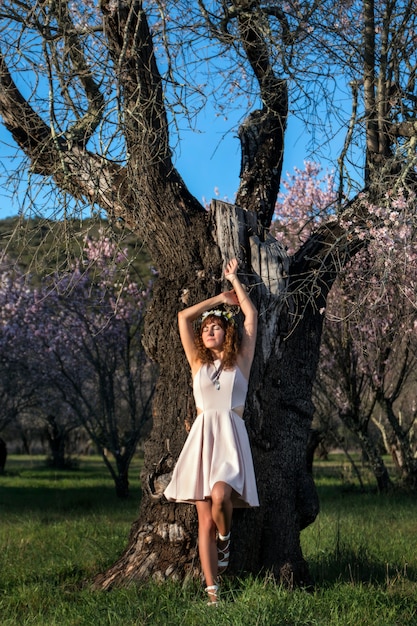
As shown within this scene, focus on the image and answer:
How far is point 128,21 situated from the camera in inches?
224

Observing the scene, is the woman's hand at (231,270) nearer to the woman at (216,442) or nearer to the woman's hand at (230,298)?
the woman's hand at (230,298)

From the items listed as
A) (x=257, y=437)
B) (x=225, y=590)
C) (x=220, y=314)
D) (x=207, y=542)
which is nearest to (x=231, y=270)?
(x=220, y=314)

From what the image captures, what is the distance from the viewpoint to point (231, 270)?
5.55m

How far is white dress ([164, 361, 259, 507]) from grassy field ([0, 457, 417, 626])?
2.14 ft

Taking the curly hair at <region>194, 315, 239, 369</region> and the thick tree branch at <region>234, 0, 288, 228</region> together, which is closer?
the curly hair at <region>194, 315, 239, 369</region>

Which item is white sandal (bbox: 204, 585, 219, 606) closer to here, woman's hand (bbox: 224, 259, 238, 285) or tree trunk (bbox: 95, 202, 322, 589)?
tree trunk (bbox: 95, 202, 322, 589)

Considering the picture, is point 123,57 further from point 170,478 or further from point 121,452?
point 121,452

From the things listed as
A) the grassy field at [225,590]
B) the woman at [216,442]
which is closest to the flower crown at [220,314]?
the woman at [216,442]

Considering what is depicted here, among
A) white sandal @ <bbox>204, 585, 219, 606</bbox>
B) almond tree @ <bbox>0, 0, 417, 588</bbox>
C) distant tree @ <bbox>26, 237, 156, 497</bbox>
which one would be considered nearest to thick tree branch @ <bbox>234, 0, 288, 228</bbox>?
almond tree @ <bbox>0, 0, 417, 588</bbox>

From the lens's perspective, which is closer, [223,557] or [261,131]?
[223,557]

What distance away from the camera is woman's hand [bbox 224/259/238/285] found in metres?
5.51

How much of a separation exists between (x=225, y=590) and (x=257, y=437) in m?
1.14

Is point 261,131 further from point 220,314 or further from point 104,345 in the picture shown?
point 104,345

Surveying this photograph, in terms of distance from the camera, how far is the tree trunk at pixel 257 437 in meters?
5.32
